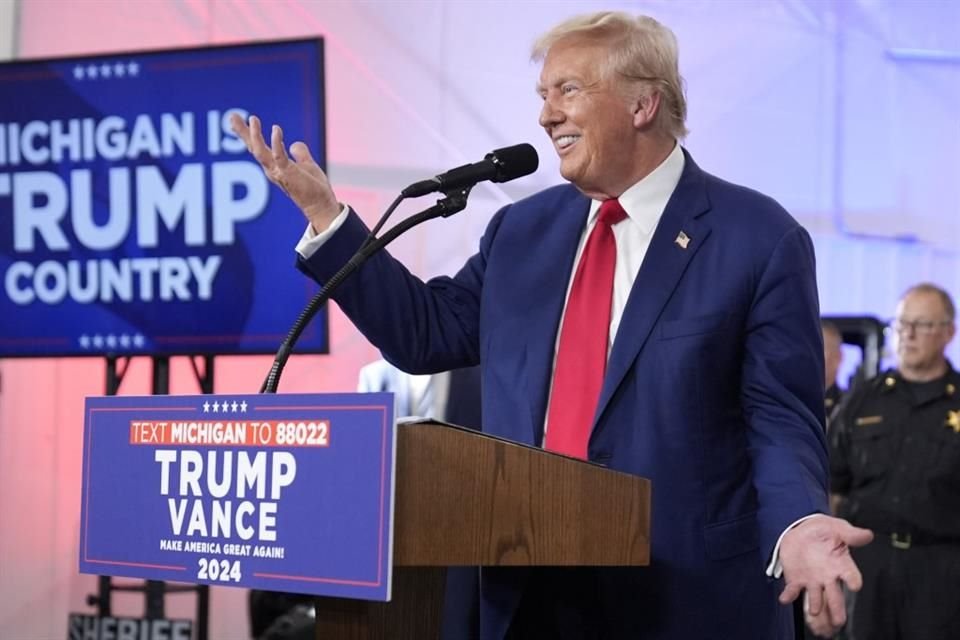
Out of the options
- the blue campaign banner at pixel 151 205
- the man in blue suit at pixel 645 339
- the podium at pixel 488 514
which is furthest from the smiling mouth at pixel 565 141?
the blue campaign banner at pixel 151 205

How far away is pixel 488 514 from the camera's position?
4.44ft

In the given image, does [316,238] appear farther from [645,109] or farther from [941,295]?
[941,295]

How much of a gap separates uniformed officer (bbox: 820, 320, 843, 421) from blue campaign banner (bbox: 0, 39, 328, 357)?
2.44 meters

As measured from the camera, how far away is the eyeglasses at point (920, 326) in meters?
4.65

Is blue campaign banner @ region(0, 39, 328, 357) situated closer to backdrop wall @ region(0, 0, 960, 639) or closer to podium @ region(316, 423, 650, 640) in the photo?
backdrop wall @ region(0, 0, 960, 639)

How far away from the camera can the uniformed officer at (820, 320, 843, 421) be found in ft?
17.2

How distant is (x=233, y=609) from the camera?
16.1 feet

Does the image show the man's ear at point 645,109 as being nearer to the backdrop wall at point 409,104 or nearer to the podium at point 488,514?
the podium at point 488,514

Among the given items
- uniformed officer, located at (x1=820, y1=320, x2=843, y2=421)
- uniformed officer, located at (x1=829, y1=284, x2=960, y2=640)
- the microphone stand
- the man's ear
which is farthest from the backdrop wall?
the microphone stand

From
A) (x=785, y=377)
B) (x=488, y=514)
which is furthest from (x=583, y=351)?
(x=488, y=514)

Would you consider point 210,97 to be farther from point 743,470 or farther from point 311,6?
point 743,470

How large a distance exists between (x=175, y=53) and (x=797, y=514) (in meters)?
2.72

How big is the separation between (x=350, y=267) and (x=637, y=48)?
1.92ft

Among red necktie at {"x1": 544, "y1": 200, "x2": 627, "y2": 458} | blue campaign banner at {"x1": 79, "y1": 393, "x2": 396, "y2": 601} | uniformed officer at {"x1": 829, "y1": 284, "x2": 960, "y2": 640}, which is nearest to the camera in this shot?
blue campaign banner at {"x1": 79, "y1": 393, "x2": 396, "y2": 601}
